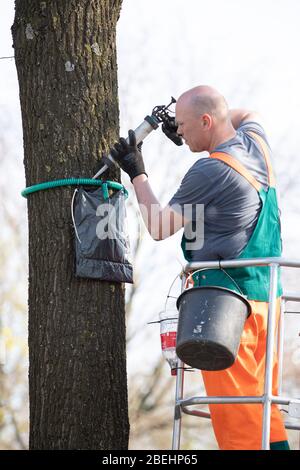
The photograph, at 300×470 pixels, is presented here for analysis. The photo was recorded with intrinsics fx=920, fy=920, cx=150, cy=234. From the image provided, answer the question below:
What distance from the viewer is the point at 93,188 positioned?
15.6 feet

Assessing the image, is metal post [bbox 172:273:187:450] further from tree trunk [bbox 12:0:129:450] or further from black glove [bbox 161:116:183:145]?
black glove [bbox 161:116:183:145]

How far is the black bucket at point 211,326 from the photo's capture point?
3957 mm

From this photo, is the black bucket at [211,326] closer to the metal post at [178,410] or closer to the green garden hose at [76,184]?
the metal post at [178,410]

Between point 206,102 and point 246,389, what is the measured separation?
4.65 ft

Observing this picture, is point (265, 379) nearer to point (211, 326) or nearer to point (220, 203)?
point (211, 326)

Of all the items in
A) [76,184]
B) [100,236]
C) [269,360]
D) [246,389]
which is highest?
[76,184]

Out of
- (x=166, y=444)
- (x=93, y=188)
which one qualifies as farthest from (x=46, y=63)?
(x=166, y=444)

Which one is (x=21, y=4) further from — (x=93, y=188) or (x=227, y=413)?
(x=227, y=413)

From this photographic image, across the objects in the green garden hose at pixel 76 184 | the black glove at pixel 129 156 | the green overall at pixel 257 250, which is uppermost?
the black glove at pixel 129 156

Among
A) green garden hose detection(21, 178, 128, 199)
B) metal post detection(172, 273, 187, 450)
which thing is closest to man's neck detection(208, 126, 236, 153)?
green garden hose detection(21, 178, 128, 199)

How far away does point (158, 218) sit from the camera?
172 inches

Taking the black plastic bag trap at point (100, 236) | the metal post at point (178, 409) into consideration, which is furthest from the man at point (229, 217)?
the black plastic bag trap at point (100, 236)

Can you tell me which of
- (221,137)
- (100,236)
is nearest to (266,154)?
(221,137)

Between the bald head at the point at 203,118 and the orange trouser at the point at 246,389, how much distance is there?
863 mm
